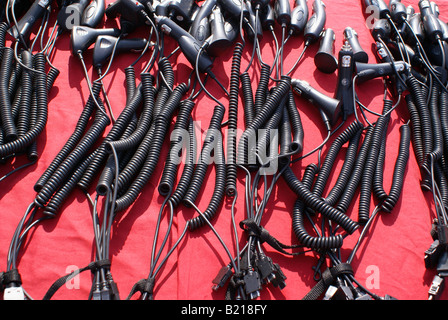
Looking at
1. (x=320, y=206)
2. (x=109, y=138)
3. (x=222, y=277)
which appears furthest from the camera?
(x=109, y=138)

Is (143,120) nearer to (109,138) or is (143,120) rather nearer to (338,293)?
(109,138)

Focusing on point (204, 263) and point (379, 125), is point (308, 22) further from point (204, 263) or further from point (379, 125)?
point (204, 263)

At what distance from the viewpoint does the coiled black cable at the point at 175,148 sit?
1.54 m

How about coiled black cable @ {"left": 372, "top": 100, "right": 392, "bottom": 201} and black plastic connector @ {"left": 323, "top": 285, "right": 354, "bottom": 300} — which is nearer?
black plastic connector @ {"left": 323, "top": 285, "right": 354, "bottom": 300}

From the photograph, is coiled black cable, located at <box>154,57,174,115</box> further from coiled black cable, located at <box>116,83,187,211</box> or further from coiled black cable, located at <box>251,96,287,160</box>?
coiled black cable, located at <box>251,96,287,160</box>

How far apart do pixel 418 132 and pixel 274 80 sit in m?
0.73

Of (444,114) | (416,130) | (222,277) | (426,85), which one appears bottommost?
(222,277)

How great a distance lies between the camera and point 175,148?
5.25 feet

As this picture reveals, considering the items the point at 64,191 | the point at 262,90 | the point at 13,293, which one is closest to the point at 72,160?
the point at 64,191

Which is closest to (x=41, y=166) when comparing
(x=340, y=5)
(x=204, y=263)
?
(x=204, y=263)

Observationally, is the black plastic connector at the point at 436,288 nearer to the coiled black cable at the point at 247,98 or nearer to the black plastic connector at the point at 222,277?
the black plastic connector at the point at 222,277

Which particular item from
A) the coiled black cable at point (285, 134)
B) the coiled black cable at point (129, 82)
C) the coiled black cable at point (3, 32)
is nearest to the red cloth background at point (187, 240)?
the coiled black cable at point (285, 134)

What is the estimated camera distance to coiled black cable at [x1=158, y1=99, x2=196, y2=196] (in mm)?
1541

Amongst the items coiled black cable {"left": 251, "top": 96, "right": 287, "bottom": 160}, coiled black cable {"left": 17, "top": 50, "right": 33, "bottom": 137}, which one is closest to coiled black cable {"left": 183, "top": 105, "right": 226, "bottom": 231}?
coiled black cable {"left": 251, "top": 96, "right": 287, "bottom": 160}
